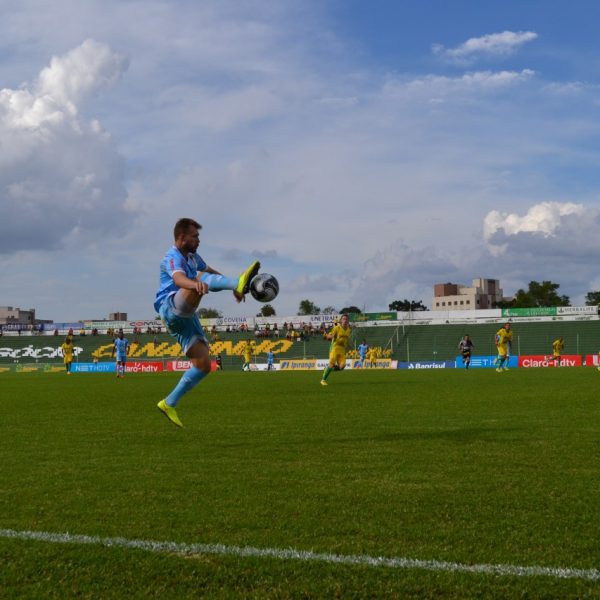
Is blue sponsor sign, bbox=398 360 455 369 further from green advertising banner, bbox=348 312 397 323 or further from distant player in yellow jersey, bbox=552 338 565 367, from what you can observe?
green advertising banner, bbox=348 312 397 323

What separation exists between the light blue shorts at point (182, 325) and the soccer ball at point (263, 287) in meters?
1.35

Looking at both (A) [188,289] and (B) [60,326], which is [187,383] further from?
(B) [60,326]

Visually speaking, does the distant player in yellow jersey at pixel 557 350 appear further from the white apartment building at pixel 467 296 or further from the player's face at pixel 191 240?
the white apartment building at pixel 467 296

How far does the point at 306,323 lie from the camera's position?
273ft

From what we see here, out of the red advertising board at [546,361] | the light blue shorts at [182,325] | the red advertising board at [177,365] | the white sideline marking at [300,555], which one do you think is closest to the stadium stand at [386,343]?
the red advertising board at [177,365]

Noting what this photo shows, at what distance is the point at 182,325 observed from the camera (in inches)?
363

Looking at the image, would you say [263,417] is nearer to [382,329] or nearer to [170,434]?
[170,434]

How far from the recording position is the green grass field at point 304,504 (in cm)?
355

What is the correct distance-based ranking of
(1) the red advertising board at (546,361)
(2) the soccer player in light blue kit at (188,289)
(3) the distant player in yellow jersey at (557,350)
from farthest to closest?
(1) the red advertising board at (546,361) < (3) the distant player in yellow jersey at (557,350) < (2) the soccer player in light blue kit at (188,289)

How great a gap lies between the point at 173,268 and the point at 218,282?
2.54 ft

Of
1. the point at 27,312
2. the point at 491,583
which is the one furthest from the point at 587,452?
the point at 27,312

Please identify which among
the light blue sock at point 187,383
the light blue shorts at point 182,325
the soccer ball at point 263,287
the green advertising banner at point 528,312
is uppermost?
the green advertising banner at point 528,312

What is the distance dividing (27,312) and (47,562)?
17523 centimetres

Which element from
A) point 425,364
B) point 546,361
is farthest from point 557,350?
point 425,364
